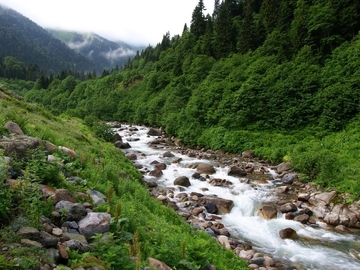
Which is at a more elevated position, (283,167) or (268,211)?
(283,167)

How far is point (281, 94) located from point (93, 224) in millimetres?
32419

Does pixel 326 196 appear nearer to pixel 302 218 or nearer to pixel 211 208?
pixel 302 218

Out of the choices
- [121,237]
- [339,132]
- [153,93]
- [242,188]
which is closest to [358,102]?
[339,132]

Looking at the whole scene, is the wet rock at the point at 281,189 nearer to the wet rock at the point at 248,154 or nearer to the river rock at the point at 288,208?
the river rock at the point at 288,208

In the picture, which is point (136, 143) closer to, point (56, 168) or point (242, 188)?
point (242, 188)

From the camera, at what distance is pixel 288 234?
1316cm

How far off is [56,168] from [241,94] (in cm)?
3172

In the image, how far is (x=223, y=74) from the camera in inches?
1881

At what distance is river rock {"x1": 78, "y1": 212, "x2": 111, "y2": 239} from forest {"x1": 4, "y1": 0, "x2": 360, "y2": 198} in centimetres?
1591

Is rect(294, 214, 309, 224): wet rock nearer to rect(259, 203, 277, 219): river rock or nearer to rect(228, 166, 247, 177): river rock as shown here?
rect(259, 203, 277, 219): river rock

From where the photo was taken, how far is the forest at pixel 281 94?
2487 cm

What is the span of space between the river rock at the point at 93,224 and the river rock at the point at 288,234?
10.6 meters

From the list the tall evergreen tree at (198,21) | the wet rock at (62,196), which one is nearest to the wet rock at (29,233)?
the wet rock at (62,196)

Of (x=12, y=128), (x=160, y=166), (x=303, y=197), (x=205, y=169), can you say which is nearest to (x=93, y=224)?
(x=12, y=128)
